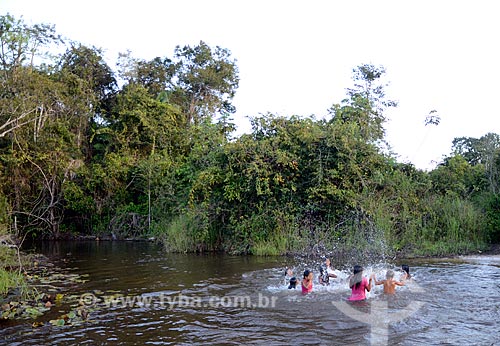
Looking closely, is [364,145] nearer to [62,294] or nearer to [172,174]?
[172,174]

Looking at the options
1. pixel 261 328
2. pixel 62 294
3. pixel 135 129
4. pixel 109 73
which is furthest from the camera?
pixel 109 73

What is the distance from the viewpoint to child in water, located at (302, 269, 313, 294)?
1123 centimetres

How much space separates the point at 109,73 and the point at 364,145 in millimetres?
20498

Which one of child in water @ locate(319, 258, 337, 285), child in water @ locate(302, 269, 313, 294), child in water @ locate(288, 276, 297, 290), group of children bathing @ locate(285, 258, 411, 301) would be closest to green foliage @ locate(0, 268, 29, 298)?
child in water @ locate(288, 276, 297, 290)

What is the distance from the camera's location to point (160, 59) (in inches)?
1438

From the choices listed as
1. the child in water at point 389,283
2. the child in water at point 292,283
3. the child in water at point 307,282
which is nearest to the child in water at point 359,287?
the child in water at point 389,283

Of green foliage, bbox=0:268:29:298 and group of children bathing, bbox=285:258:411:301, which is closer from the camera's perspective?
group of children bathing, bbox=285:258:411:301

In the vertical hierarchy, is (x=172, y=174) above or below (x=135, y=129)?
below

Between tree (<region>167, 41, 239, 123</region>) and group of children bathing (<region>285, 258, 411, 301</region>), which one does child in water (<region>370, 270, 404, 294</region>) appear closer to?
group of children bathing (<region>285, 258, 411, 301</region>)

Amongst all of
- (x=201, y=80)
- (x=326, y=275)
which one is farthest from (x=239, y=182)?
(x=201, y=80)

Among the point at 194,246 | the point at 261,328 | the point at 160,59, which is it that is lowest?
the point at 261,328

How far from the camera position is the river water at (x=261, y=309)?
795cm

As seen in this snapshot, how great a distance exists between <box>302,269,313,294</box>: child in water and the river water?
0.20 meters

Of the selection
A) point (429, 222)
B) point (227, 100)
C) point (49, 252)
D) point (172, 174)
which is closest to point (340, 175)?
point (429, 222)
